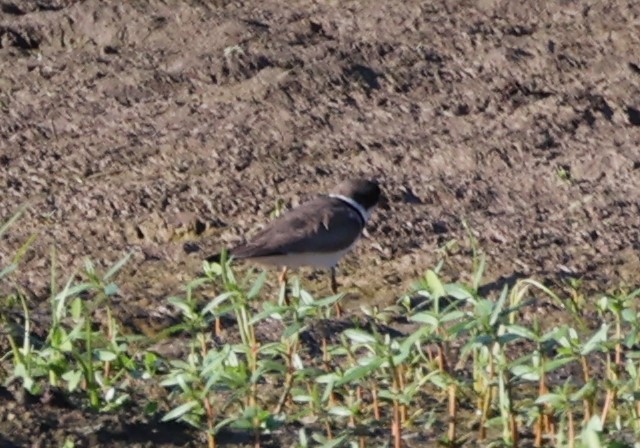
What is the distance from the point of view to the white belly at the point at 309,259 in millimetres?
7285

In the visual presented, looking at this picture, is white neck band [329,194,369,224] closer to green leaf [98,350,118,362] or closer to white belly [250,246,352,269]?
white belly [250,246,352,269]

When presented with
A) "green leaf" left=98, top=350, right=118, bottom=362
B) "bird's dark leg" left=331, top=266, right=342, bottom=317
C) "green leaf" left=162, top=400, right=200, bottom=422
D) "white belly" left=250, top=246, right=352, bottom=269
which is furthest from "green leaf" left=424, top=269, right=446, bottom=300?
"white belly" left=250, top=246, right=352, bottom=269

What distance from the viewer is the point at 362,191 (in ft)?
24.8

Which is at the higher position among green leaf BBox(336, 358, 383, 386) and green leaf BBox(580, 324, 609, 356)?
green leaf BBox(580, 324, 609, 356)

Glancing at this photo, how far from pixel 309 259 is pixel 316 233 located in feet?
0.54

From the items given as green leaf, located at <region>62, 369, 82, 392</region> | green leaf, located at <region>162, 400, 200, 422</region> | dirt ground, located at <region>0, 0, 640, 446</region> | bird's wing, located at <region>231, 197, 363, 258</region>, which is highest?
green leaf, located at <region>162, 400, 200, 422</region>

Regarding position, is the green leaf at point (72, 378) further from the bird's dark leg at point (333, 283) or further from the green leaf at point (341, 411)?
the bird's dark leg at point (333, 283)

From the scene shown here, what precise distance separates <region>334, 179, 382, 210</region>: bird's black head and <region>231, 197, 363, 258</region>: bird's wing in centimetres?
6

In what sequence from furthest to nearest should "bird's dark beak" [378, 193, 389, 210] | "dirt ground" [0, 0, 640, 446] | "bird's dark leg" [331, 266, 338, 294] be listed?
"bird's dark beak" [378, 193, 389, 210] → "dirt ground" [0, 0, 640, 446] → "bird's dark leg" [331, 266, 338, 294]

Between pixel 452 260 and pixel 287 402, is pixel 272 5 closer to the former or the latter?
pixel 452 260

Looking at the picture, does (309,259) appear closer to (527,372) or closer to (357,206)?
(357,206)

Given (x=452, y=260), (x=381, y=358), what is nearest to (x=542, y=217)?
(x=452, y=260)

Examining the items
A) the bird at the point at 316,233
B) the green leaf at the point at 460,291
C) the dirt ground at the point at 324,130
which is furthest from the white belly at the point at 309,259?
the green leaf at the point at 460,291

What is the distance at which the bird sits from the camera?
7.21 m
